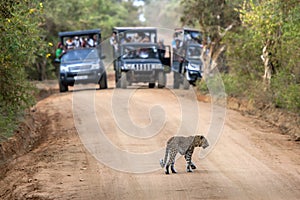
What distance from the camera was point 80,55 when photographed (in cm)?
2455

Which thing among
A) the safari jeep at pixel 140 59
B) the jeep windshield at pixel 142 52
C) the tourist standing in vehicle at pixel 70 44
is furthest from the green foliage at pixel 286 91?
the tourist standing in vehicle at pixel 70 44

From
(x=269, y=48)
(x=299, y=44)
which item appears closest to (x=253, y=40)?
(x=269, y=48)

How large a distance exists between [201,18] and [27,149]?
13.1m

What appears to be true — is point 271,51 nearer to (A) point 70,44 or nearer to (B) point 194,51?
(B) point 194,51

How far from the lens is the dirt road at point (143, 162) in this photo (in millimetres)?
8398

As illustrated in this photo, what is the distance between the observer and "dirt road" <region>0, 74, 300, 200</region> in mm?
8398

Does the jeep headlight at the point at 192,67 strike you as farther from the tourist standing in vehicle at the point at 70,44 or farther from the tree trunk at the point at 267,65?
the tree trunk at the point at 267,65

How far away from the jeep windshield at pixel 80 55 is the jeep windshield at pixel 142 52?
1.32m

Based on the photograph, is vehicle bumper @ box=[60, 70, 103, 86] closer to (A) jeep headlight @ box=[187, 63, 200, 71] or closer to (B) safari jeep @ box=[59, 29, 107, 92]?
(B) safari jeep @ box=[59, 29, 107, 92]

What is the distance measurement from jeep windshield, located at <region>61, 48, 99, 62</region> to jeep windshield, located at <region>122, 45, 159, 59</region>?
1321mm

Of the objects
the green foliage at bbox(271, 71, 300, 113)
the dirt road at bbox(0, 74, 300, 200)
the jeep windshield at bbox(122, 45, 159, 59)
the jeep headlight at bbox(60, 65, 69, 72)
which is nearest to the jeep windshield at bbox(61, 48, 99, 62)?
the jeep headlight at bbox(60, 65, 69, 72)

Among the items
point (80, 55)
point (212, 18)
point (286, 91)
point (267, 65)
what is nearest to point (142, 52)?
point (80, 55)

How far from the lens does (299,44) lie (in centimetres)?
1520

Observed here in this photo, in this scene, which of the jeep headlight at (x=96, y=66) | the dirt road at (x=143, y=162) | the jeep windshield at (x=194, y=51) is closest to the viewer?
the dirt road at (x=143, y=162)
